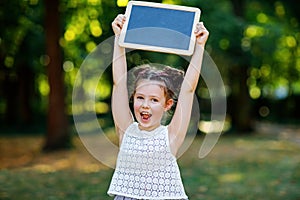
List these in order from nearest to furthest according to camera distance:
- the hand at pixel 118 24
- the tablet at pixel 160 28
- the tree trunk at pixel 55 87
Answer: the tablet at pixel 160 28 < the hand at pixel 118 24 < the tree trunk at pixel 55 87

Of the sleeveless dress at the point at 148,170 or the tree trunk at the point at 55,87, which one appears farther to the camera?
the tree trunk at the point at 55,87

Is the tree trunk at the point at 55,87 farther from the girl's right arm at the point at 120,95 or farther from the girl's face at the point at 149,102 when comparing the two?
the girl's face at the point at 149,102

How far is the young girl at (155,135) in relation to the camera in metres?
2.67


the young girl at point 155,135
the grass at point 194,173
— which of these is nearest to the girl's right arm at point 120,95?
the young girl at point 155,135

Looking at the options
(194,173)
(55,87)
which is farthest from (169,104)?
(55,87)

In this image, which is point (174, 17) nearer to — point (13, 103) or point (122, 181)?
point (122, 181)

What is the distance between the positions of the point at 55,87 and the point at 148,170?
9962mm

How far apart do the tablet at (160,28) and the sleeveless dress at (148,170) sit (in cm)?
41

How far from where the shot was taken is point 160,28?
104 inches

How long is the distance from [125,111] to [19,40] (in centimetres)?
1437

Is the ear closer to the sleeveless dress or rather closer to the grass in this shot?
the sleeveless dress

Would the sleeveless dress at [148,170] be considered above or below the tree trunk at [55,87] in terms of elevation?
above

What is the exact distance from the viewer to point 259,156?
11.8 metres

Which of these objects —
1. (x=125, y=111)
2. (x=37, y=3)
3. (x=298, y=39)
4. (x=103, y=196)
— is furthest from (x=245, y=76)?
(x=125, y=111)
